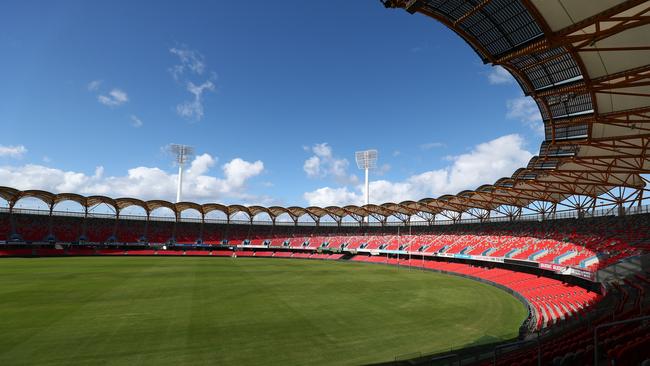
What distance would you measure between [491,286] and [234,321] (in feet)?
103

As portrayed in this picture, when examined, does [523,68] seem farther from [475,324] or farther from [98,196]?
[98,196]

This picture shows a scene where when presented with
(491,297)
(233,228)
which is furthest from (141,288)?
(233,228)

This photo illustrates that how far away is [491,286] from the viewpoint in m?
40.3

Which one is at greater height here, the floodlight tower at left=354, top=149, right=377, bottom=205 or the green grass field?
the floodlight tower at left=354, top=149, right=377, bottom=205

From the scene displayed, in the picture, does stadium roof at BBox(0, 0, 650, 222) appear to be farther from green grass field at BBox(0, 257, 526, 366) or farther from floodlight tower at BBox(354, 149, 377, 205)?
floodlight tower at BBox(354, 149, 377, 205)

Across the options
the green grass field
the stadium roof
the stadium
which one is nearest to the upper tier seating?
the stadium

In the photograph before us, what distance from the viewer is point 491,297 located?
3278 cm

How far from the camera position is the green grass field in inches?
647

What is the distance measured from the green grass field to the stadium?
0.14m

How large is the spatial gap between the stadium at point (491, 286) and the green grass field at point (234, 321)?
0.14 metres

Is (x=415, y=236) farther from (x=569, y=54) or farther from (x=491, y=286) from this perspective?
(x=569, y=54)

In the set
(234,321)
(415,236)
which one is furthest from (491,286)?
(415,236)

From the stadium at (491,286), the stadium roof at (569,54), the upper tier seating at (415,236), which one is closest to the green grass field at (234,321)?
the stadium at (491,286)

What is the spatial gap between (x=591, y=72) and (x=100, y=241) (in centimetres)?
8964
